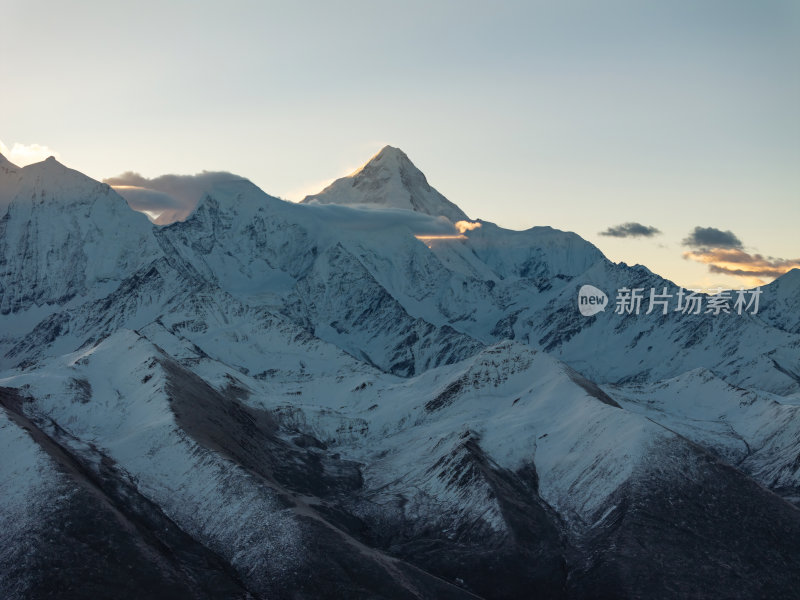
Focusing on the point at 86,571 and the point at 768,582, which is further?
the point at 768,582

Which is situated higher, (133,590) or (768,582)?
(768,582)

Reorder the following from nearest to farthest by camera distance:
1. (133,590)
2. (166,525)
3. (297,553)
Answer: (133,590), (297,553), (166,525)

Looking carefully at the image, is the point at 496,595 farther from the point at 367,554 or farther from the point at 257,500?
the point at 257,500

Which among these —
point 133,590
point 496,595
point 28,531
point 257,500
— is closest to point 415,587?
point 496,595

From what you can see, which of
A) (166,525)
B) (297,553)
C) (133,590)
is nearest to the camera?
(133,590)

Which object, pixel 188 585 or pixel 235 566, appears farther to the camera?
pixel 235 566

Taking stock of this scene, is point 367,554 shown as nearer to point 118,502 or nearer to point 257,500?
point 257,500

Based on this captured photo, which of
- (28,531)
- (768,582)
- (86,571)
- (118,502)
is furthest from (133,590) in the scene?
(768,582)
